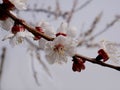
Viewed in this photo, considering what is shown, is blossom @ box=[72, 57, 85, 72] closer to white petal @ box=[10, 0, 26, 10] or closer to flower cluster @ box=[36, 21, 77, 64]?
flower cluster @ box=[36, 21, 77, 64]

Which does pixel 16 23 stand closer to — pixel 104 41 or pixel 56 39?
pixel 56 39

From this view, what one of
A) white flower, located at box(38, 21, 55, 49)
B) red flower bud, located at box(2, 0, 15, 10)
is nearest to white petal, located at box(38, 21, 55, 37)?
white flower, located at box(38, 21, 55, 49)

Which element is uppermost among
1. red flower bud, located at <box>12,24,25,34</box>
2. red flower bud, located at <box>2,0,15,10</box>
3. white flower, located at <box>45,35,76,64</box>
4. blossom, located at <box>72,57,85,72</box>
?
red flower bud, located at <box>2,0,15,10</box>

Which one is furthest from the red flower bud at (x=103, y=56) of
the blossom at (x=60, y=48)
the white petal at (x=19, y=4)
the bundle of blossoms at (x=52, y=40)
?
the white petal at (x=19, y=4)

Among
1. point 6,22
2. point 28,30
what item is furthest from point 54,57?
point 6,22

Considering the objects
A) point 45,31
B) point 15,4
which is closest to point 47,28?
point 45,31

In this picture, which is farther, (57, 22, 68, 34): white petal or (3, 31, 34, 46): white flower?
(57, 22, 68, 34): white petal
